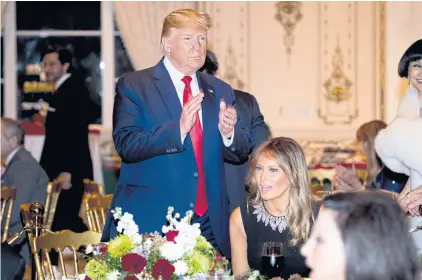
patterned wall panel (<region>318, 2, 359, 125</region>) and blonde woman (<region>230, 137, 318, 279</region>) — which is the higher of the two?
patterned wall panel (<region>318, 2, 359, 125</region>)

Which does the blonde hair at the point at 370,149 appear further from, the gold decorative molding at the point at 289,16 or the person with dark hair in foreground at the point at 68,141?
the gold decorative molding at the point at 289,16

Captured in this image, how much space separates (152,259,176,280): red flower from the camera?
2463mm

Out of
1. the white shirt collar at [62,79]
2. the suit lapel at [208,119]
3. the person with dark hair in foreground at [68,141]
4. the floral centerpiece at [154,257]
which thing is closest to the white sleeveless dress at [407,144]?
the suit lapel at [208,119]

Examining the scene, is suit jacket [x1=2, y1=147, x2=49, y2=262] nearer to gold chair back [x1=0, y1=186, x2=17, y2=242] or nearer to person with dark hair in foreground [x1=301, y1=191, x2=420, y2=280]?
gold chair back [x1=0, y1=186, x2=17, y2=242]

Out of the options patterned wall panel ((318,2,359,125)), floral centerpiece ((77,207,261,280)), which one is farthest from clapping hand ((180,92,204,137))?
patterned wall panel ((318,2,359,125))

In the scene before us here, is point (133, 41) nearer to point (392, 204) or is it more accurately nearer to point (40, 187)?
point (40, 187)

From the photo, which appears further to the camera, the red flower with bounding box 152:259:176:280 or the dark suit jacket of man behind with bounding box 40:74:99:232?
the dark suit jacket of man behind with bounding box 40:74:99:232

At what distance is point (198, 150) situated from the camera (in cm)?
363

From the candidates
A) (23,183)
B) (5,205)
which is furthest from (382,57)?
(5,205)

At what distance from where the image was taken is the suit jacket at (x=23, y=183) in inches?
240

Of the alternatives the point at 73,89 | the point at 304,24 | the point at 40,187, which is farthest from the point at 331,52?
the point at 40,187

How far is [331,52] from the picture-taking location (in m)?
9.30

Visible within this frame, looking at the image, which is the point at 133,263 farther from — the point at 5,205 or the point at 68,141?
the point at 68,141

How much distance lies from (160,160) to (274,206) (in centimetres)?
46
